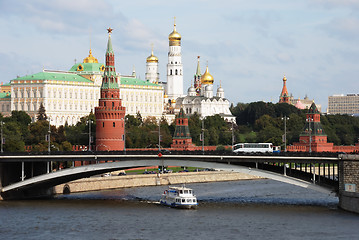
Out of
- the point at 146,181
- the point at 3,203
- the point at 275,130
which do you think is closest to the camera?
the point at 3,203

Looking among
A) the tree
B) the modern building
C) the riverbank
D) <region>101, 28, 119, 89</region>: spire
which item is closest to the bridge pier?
the riverbank

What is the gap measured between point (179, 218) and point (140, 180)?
34.7 metres

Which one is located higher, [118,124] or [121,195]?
[118,124]

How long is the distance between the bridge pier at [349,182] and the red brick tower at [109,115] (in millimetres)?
58720

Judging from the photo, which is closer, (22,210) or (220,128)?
(22,210)

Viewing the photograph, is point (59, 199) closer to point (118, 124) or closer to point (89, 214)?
point (89, 214)

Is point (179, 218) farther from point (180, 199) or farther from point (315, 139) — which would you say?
point (315, 139)

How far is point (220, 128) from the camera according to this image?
188625 mm

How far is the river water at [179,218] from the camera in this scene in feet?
219

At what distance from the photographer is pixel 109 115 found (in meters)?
134

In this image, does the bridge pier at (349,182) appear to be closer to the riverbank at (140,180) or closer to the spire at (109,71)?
the riverbank at (140,180)

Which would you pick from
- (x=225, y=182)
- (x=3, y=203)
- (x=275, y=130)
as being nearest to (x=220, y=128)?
(x=275, y=130)

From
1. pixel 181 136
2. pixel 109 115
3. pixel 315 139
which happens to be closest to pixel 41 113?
pixel 181 136

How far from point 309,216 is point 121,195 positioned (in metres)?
26.4
